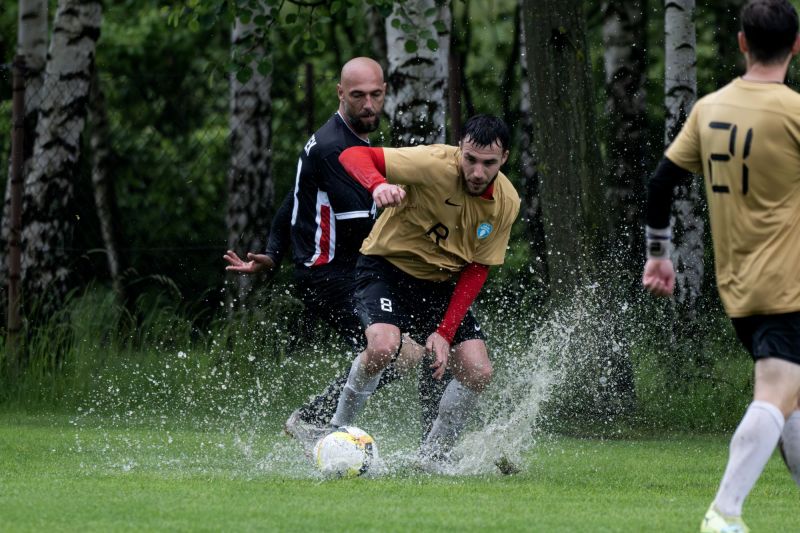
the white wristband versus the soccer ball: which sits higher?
the white wristband

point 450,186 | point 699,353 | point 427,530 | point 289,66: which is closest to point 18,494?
point 427,530

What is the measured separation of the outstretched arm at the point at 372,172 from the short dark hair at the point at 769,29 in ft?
5.98

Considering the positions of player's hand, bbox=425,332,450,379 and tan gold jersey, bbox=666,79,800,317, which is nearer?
tan gold jersey, bbox=666,79,800,317

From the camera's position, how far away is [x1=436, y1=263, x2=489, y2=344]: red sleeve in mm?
6766

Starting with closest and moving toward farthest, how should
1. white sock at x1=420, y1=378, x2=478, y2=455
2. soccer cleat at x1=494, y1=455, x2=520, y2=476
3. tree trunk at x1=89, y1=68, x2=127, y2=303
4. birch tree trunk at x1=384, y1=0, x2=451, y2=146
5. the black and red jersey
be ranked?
soccer cleat at x1=494, y1=455, x2=520, y2=476 → white sock at x1=420, y1=378, x2=478, y2=455 → the black and red jersey → birch tree trunk at x1=384, y1=0, x2=451, y2=146 → tree trunk at x1=89, y1=68, x2=127, y2=303

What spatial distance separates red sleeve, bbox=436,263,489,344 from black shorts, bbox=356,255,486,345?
16 centimetres

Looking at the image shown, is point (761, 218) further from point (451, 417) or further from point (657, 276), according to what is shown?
point (451, 417)

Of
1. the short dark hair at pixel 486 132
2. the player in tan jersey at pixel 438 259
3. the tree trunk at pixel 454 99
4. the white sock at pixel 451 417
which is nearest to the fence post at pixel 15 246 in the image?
the tree trunk at pixel 454 99

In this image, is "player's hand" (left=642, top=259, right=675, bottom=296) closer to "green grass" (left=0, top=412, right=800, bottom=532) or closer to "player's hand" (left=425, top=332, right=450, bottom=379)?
"green grass" (left=0, top=412, right=800, bottom=532)

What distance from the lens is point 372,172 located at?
256 inches

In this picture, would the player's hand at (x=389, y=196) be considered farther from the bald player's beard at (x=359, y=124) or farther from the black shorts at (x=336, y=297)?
the bald player's beard at (x=359, y=124)

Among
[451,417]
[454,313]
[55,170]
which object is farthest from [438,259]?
[55,170]

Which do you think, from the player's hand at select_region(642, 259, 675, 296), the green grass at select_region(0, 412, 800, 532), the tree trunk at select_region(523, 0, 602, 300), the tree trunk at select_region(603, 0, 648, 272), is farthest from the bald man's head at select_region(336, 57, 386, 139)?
the player's hand at select_region(642, 259, 675, 296)

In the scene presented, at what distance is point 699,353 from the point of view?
972 centimetres
